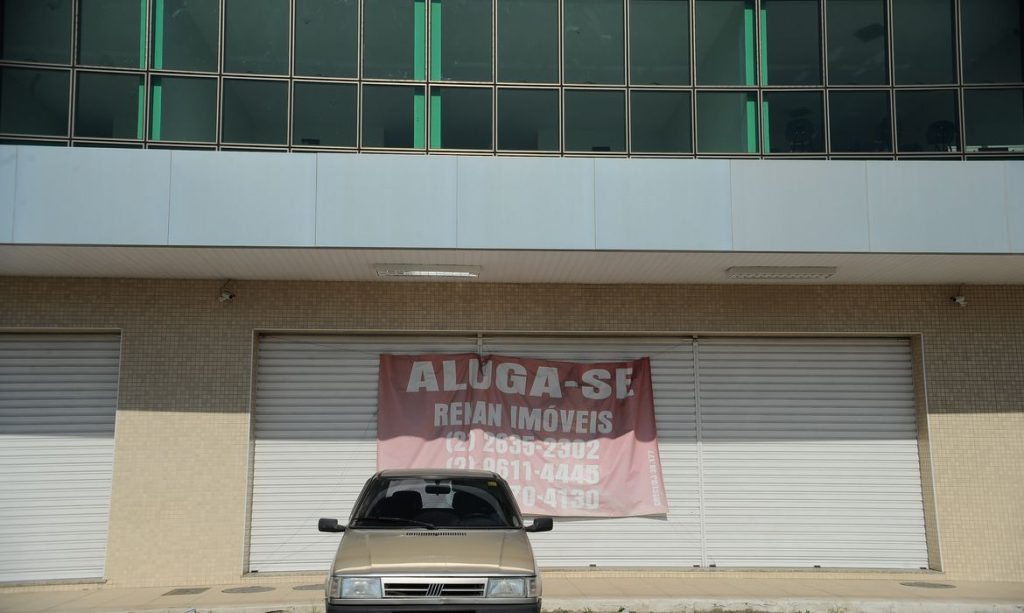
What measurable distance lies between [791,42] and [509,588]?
842 cm

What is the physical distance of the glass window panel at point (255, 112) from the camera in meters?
11.6

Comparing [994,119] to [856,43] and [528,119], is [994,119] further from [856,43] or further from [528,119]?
[528,119]

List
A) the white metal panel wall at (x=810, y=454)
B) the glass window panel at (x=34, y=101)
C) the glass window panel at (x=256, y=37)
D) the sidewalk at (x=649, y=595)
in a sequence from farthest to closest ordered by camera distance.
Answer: the white metal panel wall at (x=810, y=454) < the glass window panel at (x=256, y=37) < the glass window panel at (x=34, y=101) < the sidewalk at (x=649, y=595)

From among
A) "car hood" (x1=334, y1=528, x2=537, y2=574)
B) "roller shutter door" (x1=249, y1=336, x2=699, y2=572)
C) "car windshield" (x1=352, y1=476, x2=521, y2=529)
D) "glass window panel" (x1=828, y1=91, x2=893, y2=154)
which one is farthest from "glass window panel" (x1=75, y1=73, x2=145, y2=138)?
"glass window panel" (x1=828, y1=91, x2=893, y2=154)

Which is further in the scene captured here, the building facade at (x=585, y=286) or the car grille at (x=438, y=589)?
the building facade at (x=585, y=286)

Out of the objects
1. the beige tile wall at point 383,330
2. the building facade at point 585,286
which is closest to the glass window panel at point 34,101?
the building facade at point 585,286

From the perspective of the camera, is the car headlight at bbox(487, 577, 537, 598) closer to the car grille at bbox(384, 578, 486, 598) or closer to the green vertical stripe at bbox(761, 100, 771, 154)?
the car grille at bbox(384, 578, 486, 598)

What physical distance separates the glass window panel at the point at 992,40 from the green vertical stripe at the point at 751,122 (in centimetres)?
275

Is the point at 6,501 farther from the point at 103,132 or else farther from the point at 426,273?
the point at 426,273

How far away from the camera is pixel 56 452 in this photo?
1186cm

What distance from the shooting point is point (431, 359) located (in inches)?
488

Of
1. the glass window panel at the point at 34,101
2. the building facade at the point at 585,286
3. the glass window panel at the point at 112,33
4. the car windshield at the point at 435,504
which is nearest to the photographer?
the car windshield at the point at 435,504

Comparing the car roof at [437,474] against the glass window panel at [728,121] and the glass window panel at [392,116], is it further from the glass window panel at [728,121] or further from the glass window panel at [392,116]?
the glass window panel at [728,121]

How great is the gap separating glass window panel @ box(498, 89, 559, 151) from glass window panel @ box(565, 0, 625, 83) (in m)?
0.43
